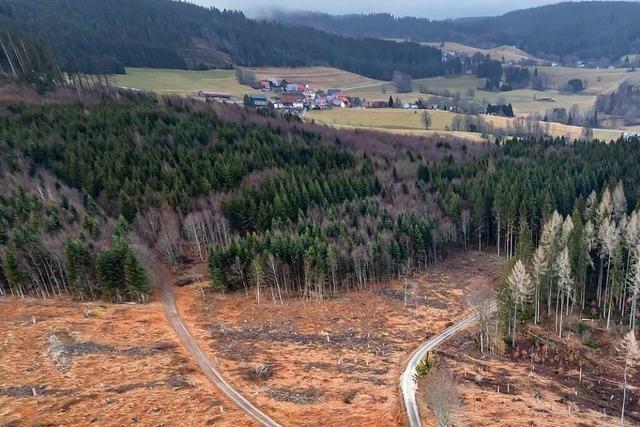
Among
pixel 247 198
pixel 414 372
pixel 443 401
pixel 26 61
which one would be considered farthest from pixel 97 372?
pixel 26 61

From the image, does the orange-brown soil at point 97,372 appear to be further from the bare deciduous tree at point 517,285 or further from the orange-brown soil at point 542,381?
the bare deciduous tree at point 517,285

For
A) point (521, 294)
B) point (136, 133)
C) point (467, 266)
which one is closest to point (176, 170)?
point (136, 133)

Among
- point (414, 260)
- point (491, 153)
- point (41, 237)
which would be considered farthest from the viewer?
point (491, 153)

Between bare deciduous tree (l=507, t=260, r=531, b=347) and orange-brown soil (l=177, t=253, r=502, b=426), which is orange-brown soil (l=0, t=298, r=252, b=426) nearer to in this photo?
orange-brown soil (l=177, t=253, r=502, b=426)

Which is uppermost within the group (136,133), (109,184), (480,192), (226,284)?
(136,133)

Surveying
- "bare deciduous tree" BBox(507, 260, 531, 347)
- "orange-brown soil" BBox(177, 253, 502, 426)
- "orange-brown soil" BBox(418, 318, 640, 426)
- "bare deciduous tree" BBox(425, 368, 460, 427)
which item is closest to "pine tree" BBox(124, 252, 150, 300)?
"orange-brown soil" BBox(177, 253, 502, 426)

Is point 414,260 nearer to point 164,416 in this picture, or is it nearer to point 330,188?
point 330,188
